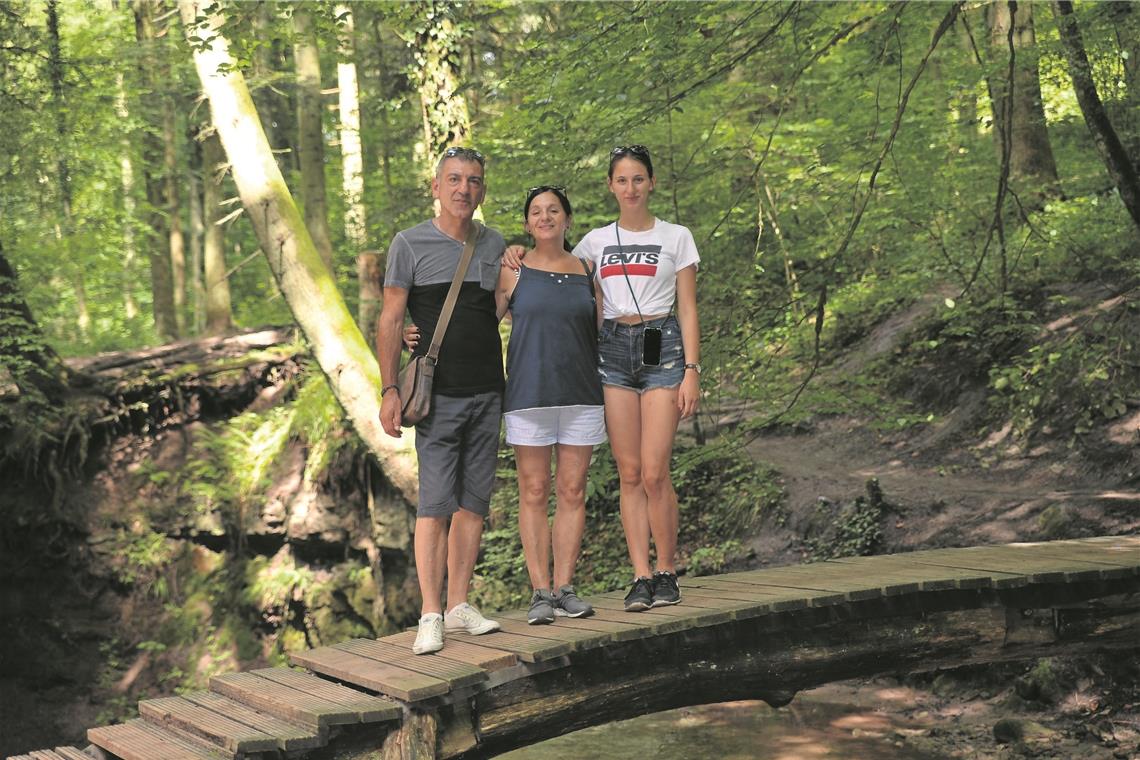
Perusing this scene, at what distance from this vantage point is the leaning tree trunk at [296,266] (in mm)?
9016

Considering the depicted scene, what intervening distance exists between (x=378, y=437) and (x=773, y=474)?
4.37 meters

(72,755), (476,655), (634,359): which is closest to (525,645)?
(476,655)

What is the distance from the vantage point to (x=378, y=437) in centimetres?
903

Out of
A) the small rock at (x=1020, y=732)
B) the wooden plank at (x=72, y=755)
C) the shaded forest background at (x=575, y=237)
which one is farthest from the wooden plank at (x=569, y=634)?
the small rock at (x=1020, y=732)

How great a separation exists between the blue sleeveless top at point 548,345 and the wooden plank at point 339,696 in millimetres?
1382

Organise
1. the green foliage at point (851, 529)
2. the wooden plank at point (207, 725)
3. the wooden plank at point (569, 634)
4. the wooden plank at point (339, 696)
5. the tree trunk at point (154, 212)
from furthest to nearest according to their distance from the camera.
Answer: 1. the tree trunk at point (154, 212)
2. the green foliage at point (851, 529)
3. the wooden plank at point (569, 634)
4. the wooden plank at point (339, 696)
5. the wooden plank at point (207, 725)

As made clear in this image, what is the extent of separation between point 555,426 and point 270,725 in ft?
5.65

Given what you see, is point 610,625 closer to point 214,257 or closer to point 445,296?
point 445,296

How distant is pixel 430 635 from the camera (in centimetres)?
445

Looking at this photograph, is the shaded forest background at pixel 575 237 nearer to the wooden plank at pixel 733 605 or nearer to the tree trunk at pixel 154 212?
the tree trunk at pixel 154 212

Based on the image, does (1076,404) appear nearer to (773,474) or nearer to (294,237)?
(773,474)

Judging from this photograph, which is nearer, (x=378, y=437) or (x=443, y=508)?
(x=443, y=508)

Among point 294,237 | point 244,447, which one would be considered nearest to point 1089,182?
point 294,237

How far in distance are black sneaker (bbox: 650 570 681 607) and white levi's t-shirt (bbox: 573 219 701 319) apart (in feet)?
4.35
